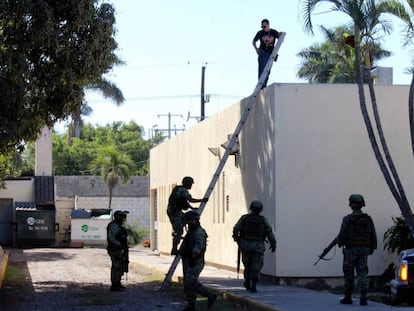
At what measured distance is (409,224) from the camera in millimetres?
15211

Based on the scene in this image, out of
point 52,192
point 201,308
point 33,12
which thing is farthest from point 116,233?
point 52,192

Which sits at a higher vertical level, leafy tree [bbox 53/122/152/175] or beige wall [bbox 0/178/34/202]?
leafy tree [bbox 53/122/152/175]

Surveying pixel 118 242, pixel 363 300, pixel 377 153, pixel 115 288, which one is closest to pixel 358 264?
pixel 363 300

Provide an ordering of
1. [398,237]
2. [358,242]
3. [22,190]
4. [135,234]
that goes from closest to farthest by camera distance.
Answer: [358,242], [398,237], [22,190], [135,234]

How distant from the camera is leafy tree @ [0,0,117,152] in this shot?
15469 mm

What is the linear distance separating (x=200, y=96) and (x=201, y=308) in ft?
147

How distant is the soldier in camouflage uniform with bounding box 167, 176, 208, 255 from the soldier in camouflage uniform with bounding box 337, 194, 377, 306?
4.19 metres

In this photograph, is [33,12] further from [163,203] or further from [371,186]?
[163,203]

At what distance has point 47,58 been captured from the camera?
16859mm

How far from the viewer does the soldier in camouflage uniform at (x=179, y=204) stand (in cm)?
1547

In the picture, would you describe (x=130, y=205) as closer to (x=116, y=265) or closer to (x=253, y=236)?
(x=116, y=265)

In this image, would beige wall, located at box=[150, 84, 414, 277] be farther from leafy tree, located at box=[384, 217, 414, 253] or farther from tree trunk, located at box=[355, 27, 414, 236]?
tree trunk, located at box=[355, 27, 414, 236]

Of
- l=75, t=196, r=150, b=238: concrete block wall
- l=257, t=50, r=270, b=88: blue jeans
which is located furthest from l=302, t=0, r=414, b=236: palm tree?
l=75, t=196, r=150, b=238: concrete block wall

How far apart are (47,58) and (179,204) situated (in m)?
4.19
